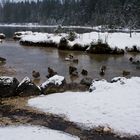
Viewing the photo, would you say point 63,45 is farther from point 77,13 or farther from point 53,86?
point 77,13

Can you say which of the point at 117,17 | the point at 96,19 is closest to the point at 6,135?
the point at 117,17

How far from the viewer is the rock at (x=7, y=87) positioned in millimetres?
16094

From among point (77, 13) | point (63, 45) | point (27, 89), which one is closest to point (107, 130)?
point (27, 89)

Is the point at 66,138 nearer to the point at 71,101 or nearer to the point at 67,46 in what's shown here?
the point at 71,101

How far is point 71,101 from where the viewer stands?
14.7 m

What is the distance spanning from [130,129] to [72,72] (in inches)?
464

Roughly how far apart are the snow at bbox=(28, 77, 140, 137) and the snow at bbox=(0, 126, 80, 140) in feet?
3.98

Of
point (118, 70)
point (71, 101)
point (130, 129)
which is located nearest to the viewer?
point (130, 129)

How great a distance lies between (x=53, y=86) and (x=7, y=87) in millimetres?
2013

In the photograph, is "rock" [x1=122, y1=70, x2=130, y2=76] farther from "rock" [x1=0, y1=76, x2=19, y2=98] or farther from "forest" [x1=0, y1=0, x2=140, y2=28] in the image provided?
"forest" [x1=0, y1=0, x2=140, y2=28]

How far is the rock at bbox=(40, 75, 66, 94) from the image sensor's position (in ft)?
55.1

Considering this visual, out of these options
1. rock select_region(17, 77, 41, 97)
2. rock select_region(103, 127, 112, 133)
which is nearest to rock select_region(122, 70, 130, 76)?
rock select_region(17, 77, 41, 97)

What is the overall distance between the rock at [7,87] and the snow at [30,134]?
4392mm

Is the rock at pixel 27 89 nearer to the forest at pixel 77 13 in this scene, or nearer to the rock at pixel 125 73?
the rock at pixel 125 73
